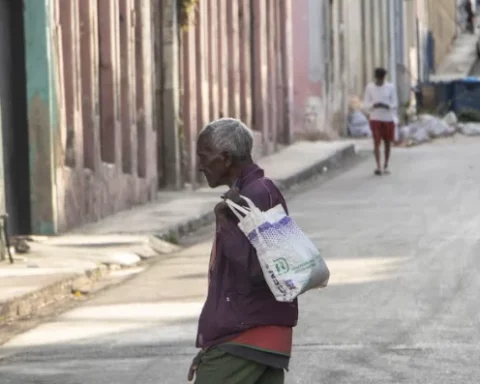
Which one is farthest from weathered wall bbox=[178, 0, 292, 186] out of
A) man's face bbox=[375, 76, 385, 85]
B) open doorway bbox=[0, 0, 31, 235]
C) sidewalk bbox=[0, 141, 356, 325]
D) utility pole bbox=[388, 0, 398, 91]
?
utility pole bbox=[388, 0, 398, 91]

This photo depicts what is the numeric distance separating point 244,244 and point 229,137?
0.42m

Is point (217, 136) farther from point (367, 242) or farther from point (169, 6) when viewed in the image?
point (169, 6)

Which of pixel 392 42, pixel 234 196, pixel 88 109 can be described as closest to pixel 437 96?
pixel 392 42

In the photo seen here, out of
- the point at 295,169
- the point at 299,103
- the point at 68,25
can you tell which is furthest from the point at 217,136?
the point at 299,103

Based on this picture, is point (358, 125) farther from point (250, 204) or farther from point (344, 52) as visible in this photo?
point (250, 204)

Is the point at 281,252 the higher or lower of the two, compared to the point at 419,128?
higher

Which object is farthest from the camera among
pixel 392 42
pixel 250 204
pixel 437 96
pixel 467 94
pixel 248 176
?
pixel 392 42

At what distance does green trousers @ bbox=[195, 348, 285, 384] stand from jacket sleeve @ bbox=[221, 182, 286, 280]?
298mm

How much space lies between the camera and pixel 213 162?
17.4ft

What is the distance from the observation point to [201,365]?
5242 millimetres

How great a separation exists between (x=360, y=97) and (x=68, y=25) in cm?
2048

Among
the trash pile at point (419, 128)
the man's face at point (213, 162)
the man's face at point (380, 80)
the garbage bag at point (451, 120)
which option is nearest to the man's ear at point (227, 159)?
the man's face at point (213, 162)

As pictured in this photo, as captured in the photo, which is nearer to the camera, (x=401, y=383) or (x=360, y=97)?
(x=401, y=383)

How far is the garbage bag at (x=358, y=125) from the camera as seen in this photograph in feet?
111
